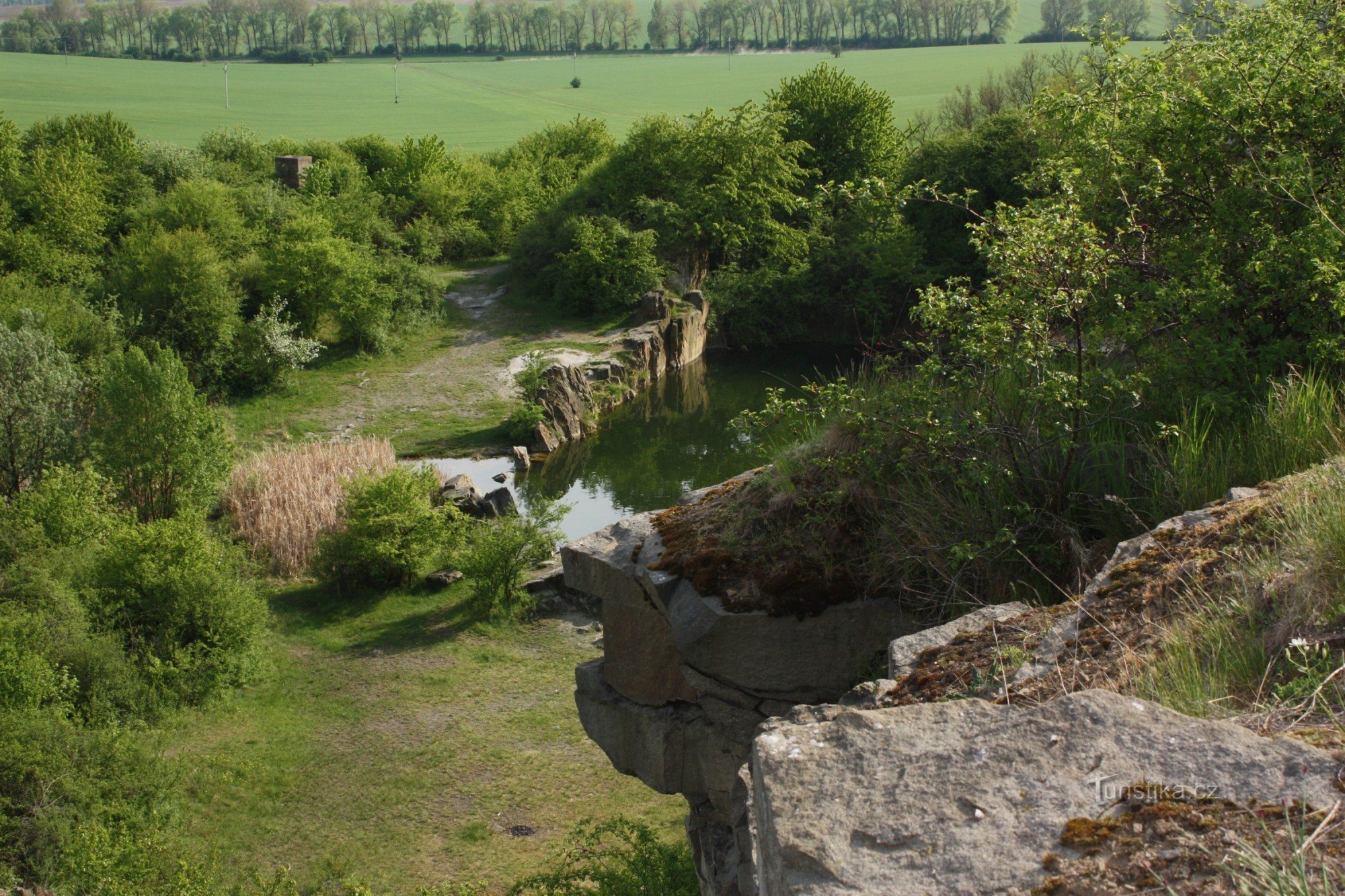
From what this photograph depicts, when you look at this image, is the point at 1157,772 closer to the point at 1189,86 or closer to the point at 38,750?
the point at 1189,86

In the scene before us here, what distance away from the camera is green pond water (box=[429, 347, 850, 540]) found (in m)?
21.9

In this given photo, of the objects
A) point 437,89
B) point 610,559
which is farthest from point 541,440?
point 437,89

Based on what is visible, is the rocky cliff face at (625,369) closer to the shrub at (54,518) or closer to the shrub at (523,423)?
the shrub at (523,423)

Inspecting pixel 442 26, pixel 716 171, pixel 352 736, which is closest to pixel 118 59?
pixel 442 26

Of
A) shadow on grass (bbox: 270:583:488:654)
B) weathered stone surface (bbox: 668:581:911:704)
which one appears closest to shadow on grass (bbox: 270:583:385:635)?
shadow on grass (bbox: 270:583:488:654)

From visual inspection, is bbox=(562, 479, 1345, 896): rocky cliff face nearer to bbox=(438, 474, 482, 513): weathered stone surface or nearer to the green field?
bbox=(438, 474, 482, 513): weathered stone surface

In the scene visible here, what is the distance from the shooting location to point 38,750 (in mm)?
9414

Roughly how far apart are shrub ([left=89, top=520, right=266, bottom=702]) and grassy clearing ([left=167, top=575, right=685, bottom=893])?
1.63 ft

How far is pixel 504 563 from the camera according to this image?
1550 centimetres

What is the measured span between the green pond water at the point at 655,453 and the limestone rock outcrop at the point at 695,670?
9.83m

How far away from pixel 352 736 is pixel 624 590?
6.10 metres

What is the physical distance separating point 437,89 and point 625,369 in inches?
2669

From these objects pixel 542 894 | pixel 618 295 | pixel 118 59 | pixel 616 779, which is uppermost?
pixel 118 59

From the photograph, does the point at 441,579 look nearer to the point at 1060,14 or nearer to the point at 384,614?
the point at 384,614
